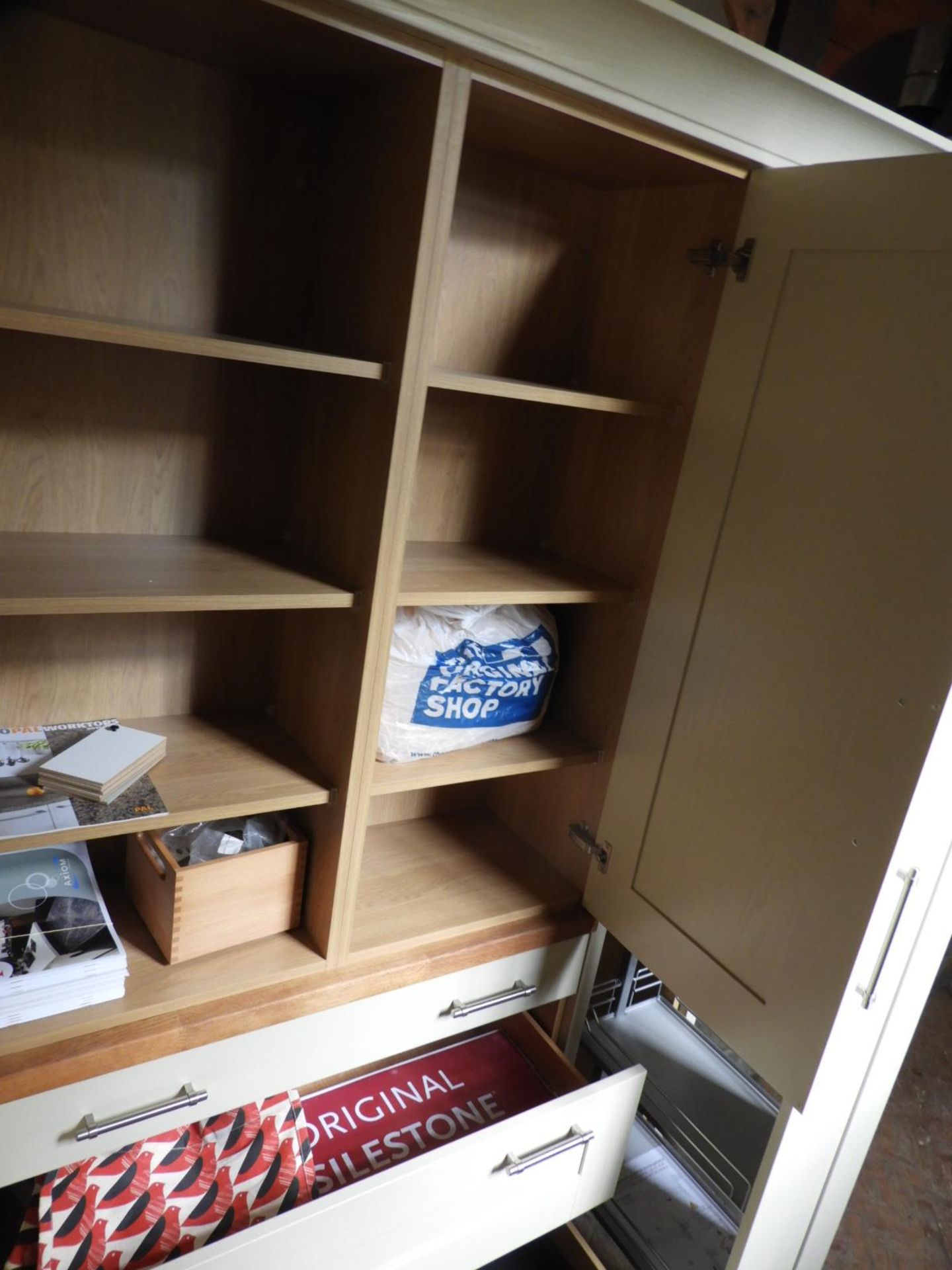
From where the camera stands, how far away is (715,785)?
1317 millimetres

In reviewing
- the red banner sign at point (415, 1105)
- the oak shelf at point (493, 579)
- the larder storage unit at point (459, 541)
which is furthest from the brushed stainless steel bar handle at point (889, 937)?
the red banner sign at point (415, 1105)

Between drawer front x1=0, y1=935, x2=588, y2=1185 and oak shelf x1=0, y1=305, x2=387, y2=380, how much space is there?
Result: 95cm

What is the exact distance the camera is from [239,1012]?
1296 mm

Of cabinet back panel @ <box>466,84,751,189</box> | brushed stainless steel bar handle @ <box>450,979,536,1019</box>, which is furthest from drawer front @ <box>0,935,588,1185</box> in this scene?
cabinet back panel @ <box>466,84,751,189</box>

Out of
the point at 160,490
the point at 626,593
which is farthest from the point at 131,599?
the point at 626,593

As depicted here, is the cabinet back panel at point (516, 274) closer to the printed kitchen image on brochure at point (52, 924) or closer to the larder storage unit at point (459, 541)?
the larder storage unit at point (459, 541)

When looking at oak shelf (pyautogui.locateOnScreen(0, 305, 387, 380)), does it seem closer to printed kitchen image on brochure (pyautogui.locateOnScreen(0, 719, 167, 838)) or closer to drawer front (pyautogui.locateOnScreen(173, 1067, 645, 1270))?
printed kitchen image on brochure (pyautogui.locateOnScreen(0, 719, 167, 838))

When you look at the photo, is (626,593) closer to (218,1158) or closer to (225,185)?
(225,185)

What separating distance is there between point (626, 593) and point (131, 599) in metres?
0.78

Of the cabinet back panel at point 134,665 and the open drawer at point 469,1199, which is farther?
the cabinet back panel at point 134,665

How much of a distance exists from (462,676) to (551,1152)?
2.48 ft

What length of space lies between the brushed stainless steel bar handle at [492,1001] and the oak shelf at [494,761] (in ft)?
1.28

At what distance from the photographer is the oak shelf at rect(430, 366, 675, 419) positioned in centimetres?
119

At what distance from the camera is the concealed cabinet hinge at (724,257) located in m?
1.27
